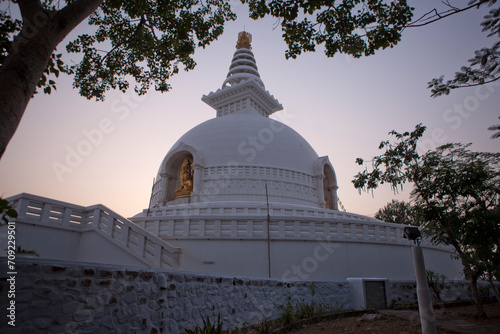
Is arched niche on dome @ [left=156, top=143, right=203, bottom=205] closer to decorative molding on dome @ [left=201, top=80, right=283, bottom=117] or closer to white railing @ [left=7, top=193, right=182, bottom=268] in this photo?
A: decorative molding on dome @ [left=201, top=80, right=283, bottom=117]

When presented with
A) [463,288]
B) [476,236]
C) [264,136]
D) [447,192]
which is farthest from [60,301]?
[264,136]

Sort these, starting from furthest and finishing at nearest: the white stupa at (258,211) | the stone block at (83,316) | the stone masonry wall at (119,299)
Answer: the white stupa at (258,211), the stone block at (83,316), the stone masonry wall at (119,299)

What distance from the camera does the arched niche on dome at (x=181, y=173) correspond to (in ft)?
63.2

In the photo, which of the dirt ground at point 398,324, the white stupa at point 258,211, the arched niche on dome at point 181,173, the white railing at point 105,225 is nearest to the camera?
the dirt ground at point 398,324

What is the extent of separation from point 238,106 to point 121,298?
24538mm

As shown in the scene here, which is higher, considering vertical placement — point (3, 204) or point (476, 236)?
point (476, 236)

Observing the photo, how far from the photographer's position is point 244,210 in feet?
50.9

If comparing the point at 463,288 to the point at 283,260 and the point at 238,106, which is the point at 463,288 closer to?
the point at 283,260

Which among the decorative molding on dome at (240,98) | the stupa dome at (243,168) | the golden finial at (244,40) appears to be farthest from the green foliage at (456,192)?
the golden finial at (244,40)

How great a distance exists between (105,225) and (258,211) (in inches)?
304

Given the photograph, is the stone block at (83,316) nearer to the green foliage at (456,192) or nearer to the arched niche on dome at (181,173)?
the green foliage at (456,192)

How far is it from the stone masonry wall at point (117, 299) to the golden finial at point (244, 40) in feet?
111

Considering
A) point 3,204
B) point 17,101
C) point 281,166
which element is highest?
point 281,166

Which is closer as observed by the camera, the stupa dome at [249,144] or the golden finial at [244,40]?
the stupa dome at [249,144]
